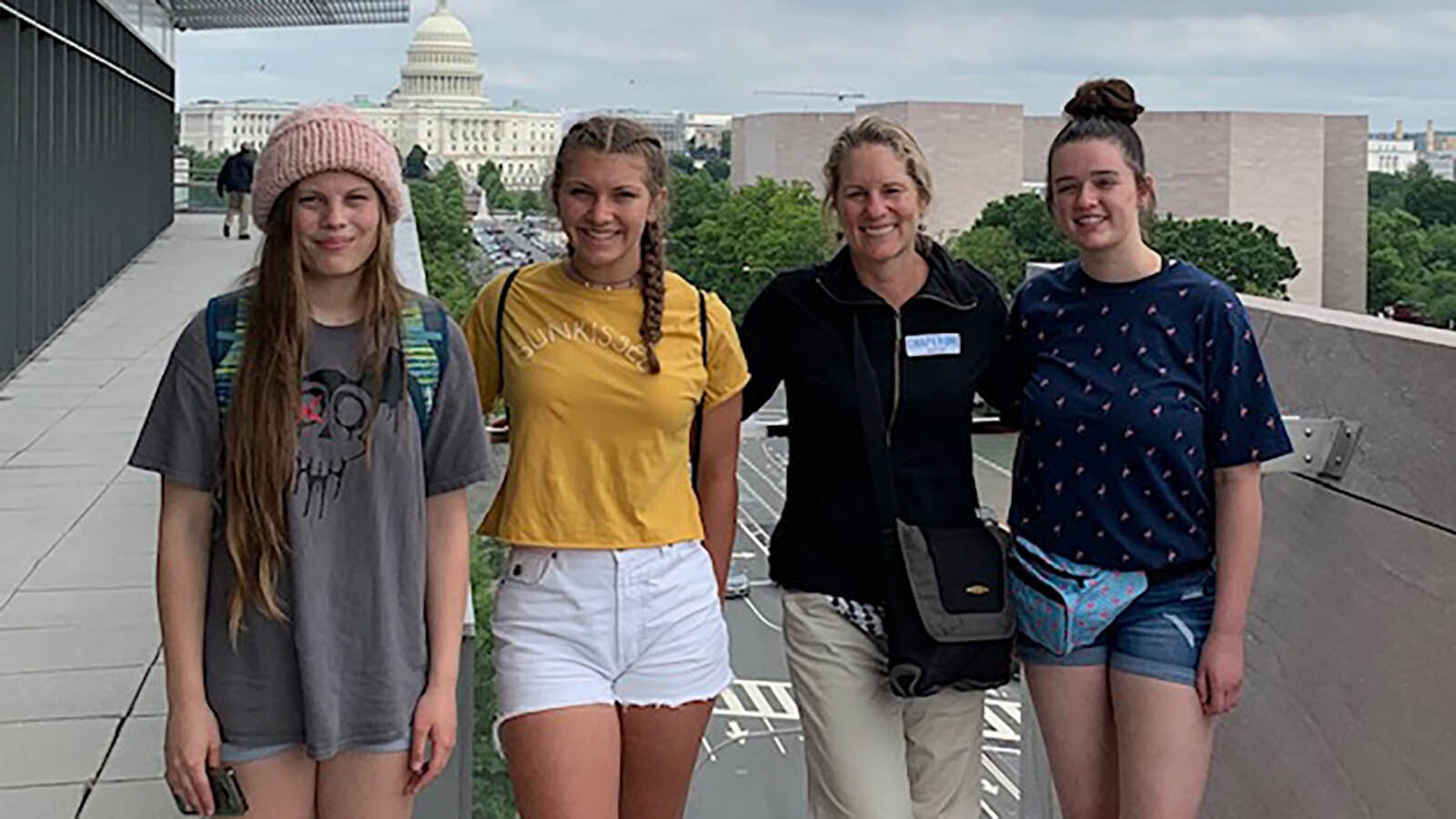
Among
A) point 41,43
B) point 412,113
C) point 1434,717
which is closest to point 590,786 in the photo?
point 1434,717

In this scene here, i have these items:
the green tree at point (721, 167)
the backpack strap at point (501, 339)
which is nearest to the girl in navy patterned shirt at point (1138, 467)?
the backpack strap at point (501, 339)

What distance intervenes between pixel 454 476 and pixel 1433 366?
215 centimetres

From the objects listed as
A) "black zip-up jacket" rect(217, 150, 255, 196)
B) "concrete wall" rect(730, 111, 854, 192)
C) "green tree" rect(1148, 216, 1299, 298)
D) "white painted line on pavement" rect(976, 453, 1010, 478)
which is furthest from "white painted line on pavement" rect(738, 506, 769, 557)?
"concrete wall" rect(730, 111, 854, 192)

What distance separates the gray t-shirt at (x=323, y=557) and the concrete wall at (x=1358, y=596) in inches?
88.6

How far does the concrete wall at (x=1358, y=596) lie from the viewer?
3.74 m

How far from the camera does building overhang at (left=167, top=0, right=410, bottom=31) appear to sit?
34500 millimetres

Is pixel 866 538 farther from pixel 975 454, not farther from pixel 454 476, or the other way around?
pixel 454 476

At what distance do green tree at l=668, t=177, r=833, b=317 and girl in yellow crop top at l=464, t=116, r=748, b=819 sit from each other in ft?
0.76

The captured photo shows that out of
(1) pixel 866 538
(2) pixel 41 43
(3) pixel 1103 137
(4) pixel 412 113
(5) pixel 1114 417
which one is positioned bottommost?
(1) pixel 866 538

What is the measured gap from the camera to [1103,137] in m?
3.32

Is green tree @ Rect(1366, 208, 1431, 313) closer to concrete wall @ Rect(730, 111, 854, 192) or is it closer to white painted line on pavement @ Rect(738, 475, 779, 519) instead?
concrete wall @ Rect(730, 111, 854, 192)

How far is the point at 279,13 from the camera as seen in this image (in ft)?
124

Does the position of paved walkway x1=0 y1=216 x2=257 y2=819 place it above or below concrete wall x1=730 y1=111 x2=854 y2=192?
below

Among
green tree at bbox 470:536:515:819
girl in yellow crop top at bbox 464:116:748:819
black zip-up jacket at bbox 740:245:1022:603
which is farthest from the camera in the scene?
black zip-up jacket at bbox 740:245:1022:603
